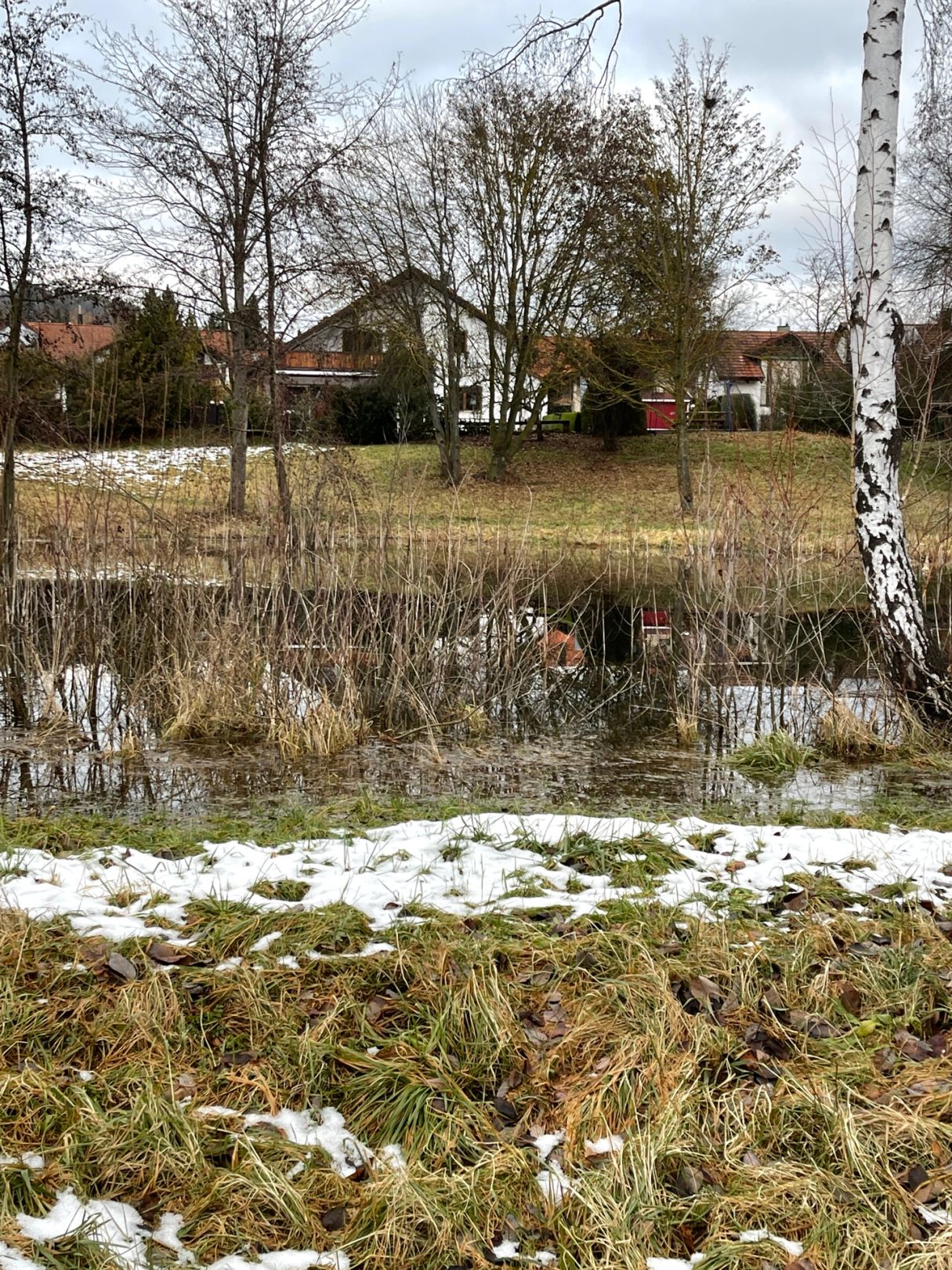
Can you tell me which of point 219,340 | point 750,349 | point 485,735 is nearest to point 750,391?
point 750,349

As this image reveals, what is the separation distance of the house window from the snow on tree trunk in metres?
19.3

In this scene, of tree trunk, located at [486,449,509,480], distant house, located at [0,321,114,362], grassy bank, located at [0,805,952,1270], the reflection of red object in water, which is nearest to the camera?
grassy bank, located at [0,805,952,1270]

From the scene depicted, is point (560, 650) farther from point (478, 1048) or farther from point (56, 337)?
point (56, 337)

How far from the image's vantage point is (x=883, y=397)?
271 inches

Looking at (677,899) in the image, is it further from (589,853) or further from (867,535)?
(867,535)

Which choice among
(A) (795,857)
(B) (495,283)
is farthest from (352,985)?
(B) (495,283)

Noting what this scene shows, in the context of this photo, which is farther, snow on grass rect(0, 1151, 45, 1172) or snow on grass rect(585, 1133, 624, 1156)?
snow on grass rect(585, 1133, 624, 1156)

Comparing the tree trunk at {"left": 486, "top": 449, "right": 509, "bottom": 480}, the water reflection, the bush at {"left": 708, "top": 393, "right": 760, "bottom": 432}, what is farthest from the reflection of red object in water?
the bush at {"left": 708, "top": 393, "right": 760, "bottom": 432}

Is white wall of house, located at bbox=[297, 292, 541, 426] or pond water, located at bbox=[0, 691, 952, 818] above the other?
white wall of house, located at bbox=[297, 292, 541, 426]

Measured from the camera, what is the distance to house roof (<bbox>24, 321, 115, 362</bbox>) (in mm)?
14766

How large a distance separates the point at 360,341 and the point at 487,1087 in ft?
86.4

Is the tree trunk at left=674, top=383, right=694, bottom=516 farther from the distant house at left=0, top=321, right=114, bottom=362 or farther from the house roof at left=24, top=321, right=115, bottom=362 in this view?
the distant house at left=0, top=321, right=114, bottom=362

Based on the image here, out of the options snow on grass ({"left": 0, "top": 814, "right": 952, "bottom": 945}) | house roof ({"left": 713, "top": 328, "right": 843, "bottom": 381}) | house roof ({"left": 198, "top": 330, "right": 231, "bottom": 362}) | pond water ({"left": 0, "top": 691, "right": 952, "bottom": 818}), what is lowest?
pond water ({"left": 0, "top": 691, "right": 952, "bottom": 818})

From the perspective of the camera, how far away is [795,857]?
457 cm
